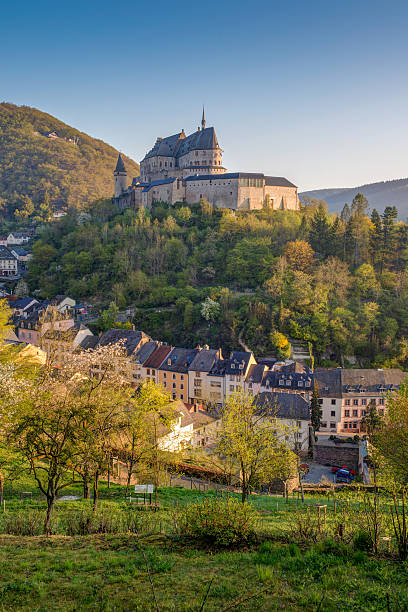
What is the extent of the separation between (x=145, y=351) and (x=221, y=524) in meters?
36.4

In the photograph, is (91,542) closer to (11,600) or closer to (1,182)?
(11,600)

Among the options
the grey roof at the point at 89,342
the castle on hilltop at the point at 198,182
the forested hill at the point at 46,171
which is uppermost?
the forested hill at the point at 46,171

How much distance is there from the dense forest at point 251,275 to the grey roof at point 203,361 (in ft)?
33.1

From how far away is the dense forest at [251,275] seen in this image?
50031 millimetres

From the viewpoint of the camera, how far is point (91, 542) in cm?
956

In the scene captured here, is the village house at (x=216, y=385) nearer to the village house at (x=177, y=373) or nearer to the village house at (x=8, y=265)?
the village house at (x=177, y=373)

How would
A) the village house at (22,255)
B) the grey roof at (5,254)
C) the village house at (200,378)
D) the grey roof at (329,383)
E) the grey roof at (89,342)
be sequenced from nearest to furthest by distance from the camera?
the grey roof at (329,383), the village house at (200,378), the grey roof at (89,342), the grey roof at (5,254), the village house at (22,255)

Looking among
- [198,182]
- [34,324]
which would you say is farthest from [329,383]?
[198,182]

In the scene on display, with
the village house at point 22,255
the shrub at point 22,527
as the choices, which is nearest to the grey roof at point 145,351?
the shrub at point 22,527

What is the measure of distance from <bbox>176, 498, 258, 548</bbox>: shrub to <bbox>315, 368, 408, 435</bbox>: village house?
2920 centimetres

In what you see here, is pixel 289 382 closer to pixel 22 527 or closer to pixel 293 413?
pixel 293 413

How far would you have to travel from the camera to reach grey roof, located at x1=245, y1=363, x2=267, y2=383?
1527 inches

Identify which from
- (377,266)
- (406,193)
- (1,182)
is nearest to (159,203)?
(377,266)

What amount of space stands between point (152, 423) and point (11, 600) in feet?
40.9
